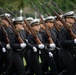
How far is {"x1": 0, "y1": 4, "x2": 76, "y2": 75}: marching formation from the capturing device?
1085 cm

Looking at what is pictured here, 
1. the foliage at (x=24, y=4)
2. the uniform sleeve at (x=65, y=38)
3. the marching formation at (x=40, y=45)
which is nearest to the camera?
the uniform sleeve at (x=65, y=38)

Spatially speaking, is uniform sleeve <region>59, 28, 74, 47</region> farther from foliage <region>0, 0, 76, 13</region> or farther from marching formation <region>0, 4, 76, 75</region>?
foliage <region>0, 0, 76, 13</region>

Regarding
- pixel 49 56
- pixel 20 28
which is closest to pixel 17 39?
pixel 20 28

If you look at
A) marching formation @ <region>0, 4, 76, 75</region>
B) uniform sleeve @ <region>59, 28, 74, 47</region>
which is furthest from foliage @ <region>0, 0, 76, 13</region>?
uniform sleeve @ <region>59, 28, 74, 47</region>

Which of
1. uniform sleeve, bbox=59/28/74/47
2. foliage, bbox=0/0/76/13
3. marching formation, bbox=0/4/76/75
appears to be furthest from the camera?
foliage, bbox=0/0/76/13

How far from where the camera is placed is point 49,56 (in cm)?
1224

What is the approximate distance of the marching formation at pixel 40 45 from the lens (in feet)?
35.6

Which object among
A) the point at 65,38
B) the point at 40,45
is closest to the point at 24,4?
the point at 40,45

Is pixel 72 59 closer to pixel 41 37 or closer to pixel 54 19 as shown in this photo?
pixel 41 37

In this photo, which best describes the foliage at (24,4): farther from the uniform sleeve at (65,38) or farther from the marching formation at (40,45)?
the uniform sleeve at (65,38)

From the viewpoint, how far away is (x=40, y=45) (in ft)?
38.0

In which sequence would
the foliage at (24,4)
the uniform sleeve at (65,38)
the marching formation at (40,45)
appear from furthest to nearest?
the foliage at (24,4) < the marching formation at (40,45) < the uniform sleeve at (65,38)

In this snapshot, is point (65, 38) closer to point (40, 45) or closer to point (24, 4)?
point (40, 45)

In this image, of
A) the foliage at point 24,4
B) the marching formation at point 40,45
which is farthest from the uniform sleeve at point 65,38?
the foliage at point 24,4
